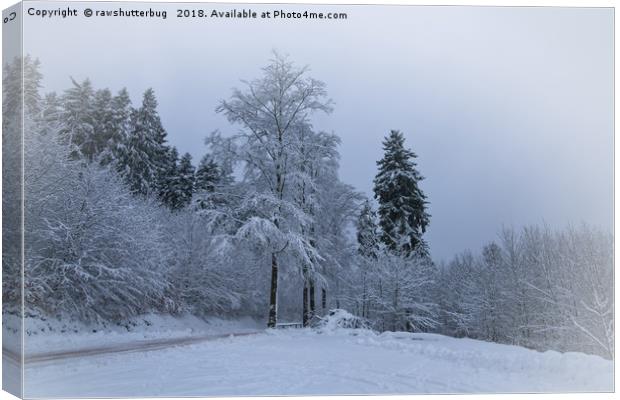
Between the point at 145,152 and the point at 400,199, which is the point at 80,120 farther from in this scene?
the point at 400,199

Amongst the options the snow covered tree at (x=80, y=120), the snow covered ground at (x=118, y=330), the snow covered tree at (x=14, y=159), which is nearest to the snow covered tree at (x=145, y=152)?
the snow covered tree at (x=80, y=120)

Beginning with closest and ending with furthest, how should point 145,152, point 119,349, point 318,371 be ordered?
point 318,371, point 119,349, point 145,152

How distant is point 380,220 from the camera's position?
45.9 ft

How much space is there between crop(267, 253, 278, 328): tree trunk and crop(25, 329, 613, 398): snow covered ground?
240 cm

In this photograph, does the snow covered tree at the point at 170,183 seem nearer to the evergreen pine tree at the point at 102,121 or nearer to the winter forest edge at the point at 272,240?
the winter forest edge at the point at 272,240

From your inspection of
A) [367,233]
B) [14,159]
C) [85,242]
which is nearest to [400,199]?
[367,233]

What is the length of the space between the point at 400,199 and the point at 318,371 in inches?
176

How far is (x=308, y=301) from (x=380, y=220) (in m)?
2.66

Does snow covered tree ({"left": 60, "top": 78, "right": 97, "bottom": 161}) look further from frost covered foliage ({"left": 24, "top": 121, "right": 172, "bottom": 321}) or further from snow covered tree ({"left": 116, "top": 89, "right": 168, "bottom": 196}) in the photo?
snow covered tree ({"left": 116, "top": 89, "right": 168, "bottom": 196})

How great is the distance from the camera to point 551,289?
11414 mm

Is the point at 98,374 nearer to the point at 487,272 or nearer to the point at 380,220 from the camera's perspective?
the point at 380,220

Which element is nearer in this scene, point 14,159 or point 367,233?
point 14,159

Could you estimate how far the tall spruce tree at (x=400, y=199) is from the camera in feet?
39.8

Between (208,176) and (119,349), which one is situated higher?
(208,176)
